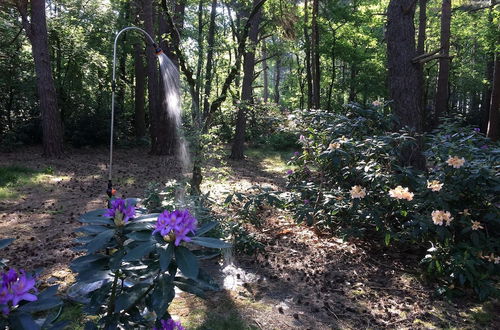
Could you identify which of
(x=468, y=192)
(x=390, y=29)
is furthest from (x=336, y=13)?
(x=468, y=192)

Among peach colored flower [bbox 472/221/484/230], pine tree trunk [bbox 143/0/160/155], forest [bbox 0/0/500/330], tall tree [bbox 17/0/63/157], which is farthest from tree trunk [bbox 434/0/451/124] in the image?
tall tree [bbox 17/0/63/157]

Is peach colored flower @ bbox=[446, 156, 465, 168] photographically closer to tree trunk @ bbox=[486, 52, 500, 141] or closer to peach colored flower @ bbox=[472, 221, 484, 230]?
peach colored flower @ bbox=[472, 221, 484, 230]

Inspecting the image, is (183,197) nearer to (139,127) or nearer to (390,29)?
(390,29)

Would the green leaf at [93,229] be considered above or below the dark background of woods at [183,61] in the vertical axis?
below

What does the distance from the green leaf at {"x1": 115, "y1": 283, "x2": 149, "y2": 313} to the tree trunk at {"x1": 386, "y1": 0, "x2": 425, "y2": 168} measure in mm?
4371

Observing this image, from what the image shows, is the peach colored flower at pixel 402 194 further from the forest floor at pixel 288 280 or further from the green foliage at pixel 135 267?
the green foliage at pixel 135 267

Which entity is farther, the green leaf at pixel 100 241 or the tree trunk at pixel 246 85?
the tree trunk at pixel 246 85

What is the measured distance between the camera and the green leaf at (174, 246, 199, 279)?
125 centimetres

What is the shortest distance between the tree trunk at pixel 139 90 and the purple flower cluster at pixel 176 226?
480 inches

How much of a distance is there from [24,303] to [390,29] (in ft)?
17.1

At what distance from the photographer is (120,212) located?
56.3 inches

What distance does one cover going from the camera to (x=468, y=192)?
11.2ft

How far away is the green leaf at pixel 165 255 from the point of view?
1.25 m

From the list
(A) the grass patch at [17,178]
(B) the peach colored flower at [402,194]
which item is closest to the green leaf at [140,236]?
(B) the peach colored flower at [402,194]
